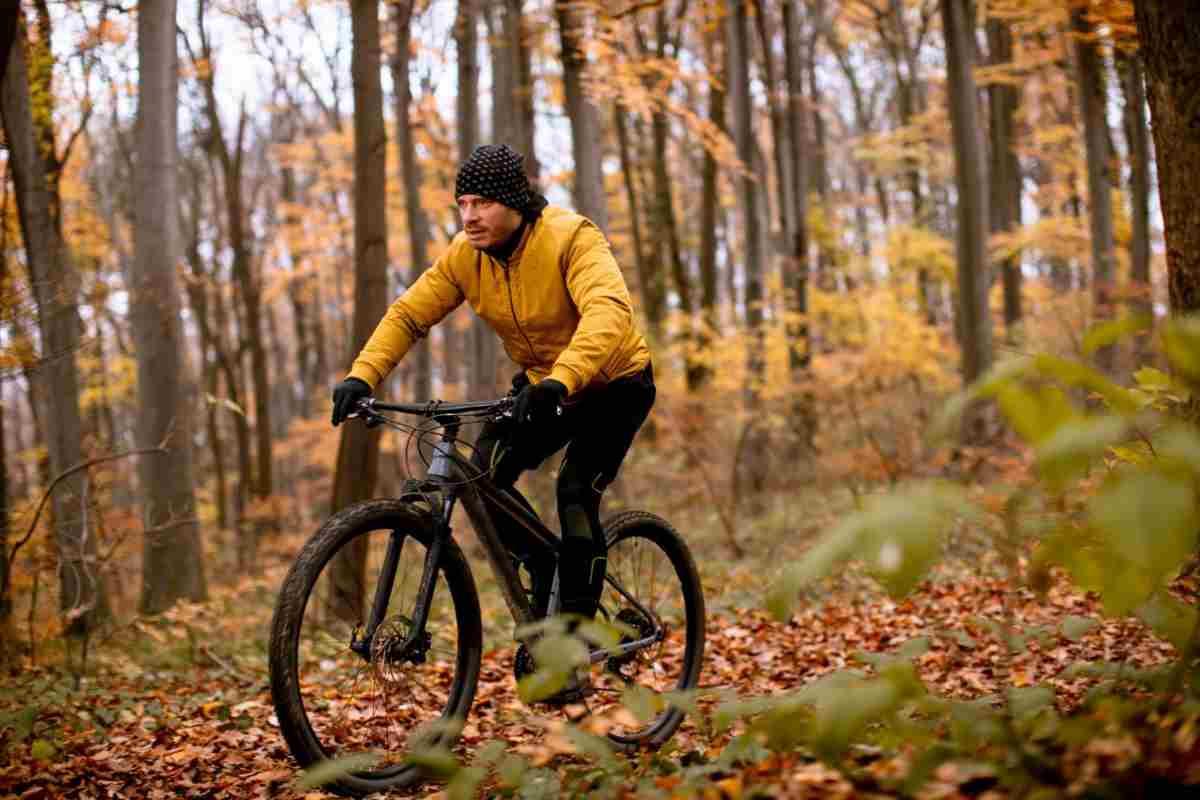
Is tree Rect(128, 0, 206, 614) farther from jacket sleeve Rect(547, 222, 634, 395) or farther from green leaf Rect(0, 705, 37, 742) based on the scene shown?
jacket sleeve Rect(547, 222, 634, 395)

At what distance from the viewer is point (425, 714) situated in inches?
151

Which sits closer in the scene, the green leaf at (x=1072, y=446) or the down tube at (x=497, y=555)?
the green leaf at (x=1072, y=446)

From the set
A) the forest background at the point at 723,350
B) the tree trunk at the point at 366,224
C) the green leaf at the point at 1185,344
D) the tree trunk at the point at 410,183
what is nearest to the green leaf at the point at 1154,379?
the forest background at the point at 723,350

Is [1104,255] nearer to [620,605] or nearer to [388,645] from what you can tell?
[620,605]

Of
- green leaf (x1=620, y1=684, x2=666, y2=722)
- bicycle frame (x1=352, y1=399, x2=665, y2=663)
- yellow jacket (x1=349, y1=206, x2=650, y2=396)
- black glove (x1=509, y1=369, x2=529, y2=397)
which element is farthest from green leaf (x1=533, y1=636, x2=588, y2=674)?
black glove (x1=509, y1=369, x2=529, y2=397)

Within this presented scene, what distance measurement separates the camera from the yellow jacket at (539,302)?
12.5ft

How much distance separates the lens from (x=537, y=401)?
3.42m

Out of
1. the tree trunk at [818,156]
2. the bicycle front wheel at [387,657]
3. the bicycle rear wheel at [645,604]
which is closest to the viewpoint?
the bicycle front wheel at [387,657]

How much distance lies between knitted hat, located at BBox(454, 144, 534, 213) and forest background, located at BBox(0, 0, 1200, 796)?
2.00 m

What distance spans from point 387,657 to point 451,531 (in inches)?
19.9

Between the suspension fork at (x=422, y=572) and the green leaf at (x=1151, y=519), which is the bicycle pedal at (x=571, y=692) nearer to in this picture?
the suspension fork at (x=422, y=572)

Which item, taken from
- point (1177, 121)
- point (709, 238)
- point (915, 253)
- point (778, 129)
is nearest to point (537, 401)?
point (1177, 121)

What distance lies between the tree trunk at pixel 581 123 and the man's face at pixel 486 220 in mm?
7151

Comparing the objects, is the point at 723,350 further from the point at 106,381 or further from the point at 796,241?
the point at 106,381
